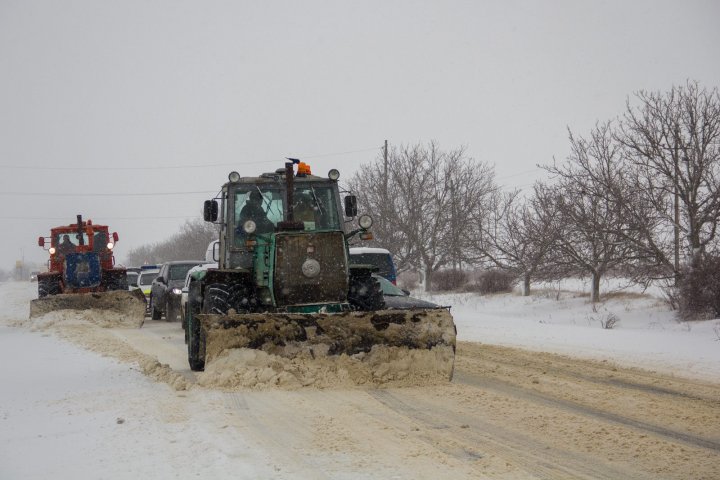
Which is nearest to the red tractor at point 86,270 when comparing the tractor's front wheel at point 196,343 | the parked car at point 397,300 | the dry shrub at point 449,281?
the parked car at point 397,300

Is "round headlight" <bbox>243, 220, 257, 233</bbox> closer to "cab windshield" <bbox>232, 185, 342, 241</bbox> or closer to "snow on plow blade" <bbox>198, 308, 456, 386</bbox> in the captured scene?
"cab windshield" <bbox>232, 185, 342, 241</bbox>

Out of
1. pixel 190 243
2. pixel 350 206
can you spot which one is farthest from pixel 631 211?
pixel 190 243

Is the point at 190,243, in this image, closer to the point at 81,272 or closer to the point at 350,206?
the point at 81,272

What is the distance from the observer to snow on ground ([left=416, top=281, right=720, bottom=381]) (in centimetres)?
1081

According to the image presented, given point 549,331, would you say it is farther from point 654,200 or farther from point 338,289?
point 338,289

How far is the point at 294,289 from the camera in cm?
858

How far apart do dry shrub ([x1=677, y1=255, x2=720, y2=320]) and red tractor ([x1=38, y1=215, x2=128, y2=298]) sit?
571 inches

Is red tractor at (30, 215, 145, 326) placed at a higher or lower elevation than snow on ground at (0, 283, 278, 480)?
higher

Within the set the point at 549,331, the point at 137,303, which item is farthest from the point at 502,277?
the point at 137,303

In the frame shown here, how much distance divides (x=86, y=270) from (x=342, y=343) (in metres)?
14.2

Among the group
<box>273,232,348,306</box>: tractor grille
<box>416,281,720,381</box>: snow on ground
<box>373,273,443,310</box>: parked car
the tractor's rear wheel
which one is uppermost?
<box>273,232,348,306</box>: tractor grille

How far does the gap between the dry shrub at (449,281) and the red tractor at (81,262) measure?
19130 mm

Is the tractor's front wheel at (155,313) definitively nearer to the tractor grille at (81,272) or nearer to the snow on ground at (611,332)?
the tractor grille at (81,272)

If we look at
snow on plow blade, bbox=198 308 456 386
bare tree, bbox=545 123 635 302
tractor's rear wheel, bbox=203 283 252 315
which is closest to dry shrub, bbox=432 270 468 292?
bare tree, bbox=545 123 635 302
